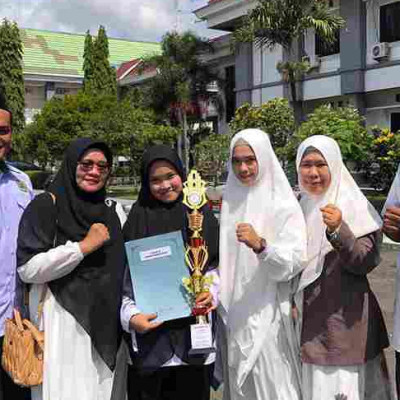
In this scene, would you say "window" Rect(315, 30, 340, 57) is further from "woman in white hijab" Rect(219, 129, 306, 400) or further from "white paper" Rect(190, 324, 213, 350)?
"white paper" Rect(190, 324, 213, 350)

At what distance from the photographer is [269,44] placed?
54.7 ft

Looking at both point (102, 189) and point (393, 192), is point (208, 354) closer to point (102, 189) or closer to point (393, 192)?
point (102, 189)

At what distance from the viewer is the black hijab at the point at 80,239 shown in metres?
2.61

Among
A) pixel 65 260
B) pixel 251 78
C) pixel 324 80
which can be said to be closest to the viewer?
pixel 65 260

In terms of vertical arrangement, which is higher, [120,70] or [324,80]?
[120,70]

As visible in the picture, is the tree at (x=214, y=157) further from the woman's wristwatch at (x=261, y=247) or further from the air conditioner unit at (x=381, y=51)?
the woman's wristwatch at (x=261, y=247)

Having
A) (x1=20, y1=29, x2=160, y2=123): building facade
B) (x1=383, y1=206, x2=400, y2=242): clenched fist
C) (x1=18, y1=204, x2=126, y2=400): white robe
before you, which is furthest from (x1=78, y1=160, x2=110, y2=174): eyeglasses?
(x1=20, y1=29, x2=160, y2=123): building facade

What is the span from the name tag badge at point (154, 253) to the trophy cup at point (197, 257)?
0.32 feet

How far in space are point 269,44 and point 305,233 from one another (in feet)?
A: 48.3

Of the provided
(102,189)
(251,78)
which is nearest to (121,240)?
(102,189)

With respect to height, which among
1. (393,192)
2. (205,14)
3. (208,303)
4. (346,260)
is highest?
(205,14)

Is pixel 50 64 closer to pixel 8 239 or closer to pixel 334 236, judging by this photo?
pixel 8 239

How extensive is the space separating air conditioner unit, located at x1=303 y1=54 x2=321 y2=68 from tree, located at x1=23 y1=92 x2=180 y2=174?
6470 mm

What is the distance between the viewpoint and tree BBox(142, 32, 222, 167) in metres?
24.0
